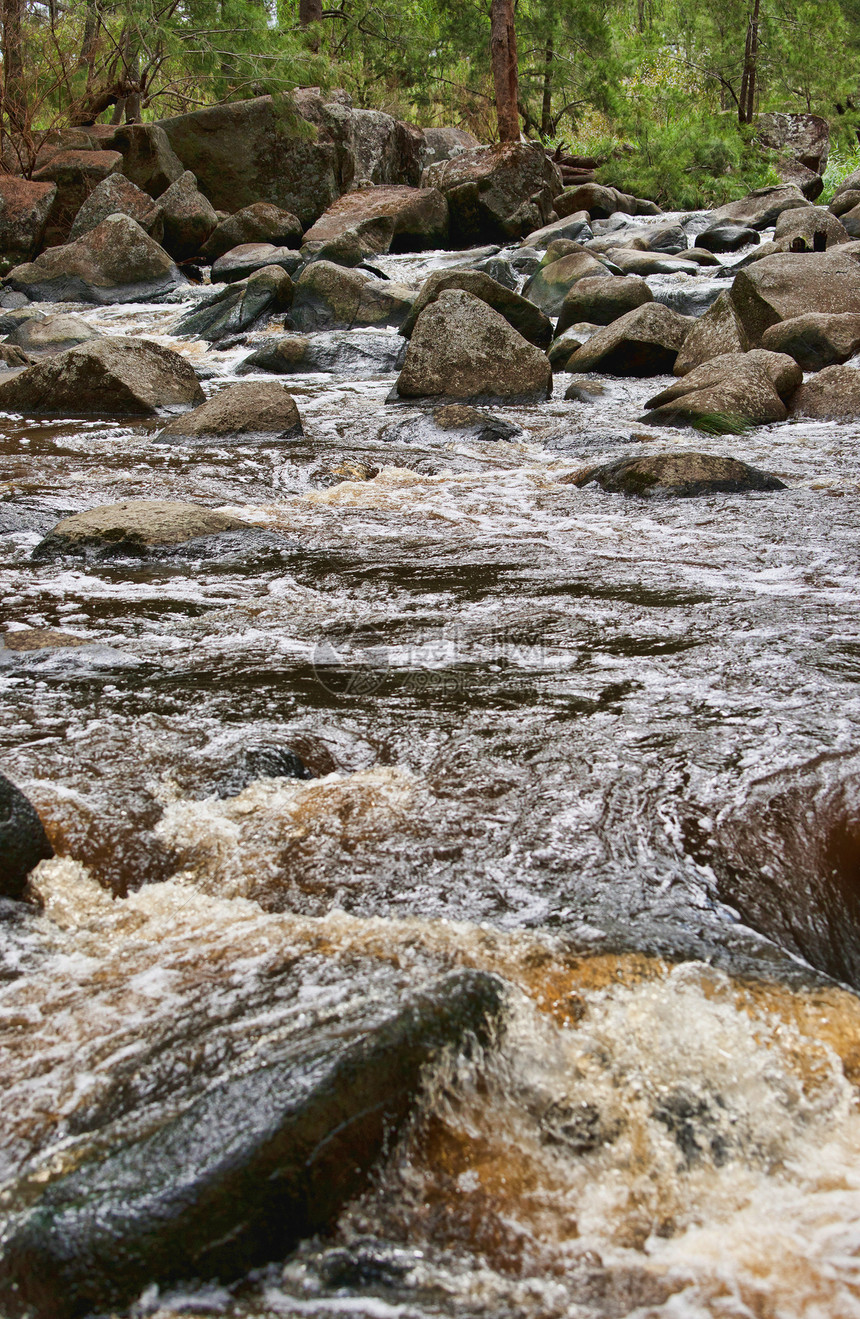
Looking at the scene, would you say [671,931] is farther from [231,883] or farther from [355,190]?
[355,190]

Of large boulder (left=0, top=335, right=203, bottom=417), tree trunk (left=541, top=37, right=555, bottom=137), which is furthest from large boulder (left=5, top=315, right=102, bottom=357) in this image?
tree trunk (left=541, top=37, right=555, bottom=137)

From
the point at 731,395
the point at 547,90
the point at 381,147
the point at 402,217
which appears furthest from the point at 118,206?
the point at 547,90

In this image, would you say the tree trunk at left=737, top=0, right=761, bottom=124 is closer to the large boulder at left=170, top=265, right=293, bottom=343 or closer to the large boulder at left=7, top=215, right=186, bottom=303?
the large boulder at left=7, top=215, right=186, bottom=303

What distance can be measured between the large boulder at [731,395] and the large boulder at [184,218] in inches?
445

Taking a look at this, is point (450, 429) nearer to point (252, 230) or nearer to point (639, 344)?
point (639, 344)

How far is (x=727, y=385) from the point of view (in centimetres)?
730

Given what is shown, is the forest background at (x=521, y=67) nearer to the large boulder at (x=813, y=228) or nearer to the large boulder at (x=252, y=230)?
the large boulder at (x=252, y=230)

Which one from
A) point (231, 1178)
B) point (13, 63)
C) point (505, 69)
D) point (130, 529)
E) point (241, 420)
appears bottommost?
point (231, 1178)

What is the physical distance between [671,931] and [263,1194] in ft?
3.07

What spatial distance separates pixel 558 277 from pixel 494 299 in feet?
12.2

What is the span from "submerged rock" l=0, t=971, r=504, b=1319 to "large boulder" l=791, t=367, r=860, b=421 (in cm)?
699

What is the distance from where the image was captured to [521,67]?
22.9 meters

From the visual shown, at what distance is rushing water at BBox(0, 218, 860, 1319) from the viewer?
4.33ft

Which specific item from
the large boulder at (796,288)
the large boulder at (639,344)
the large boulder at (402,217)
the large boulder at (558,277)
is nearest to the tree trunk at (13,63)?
the large boulder at (402,217)
